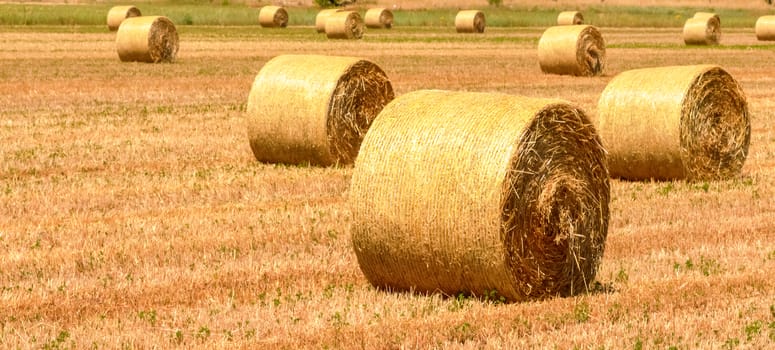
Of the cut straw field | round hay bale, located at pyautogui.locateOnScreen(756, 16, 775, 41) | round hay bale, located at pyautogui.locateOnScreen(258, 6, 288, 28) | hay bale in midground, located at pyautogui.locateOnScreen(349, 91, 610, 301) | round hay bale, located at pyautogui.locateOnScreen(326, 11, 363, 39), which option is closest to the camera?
the cut straw field

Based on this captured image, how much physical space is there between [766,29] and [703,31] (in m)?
4.51

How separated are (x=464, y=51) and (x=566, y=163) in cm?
Answer: 3050

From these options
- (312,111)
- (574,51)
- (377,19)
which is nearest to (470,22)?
(377,19)

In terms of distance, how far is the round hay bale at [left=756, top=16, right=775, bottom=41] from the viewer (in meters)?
47.0

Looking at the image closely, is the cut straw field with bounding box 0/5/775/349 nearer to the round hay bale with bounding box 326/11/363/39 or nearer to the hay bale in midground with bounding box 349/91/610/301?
the hay bale in midground with bounding box 349/91/610/301

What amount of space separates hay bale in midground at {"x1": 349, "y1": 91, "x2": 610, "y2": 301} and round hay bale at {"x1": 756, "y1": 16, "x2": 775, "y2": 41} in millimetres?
39585

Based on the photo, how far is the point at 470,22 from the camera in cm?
5384

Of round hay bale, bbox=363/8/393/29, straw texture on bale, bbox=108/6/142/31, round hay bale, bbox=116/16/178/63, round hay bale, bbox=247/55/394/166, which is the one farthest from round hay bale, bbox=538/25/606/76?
round hay bale, bbox=363/8/393/29

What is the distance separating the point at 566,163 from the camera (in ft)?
30.9

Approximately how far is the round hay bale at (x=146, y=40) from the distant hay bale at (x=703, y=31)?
64.7 ft

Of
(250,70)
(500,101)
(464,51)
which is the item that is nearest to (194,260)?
(500,101)

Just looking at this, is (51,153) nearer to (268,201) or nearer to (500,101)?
(268,201)

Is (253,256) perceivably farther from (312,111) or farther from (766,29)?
(766,29)

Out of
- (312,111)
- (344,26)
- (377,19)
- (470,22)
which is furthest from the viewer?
(377,19)
